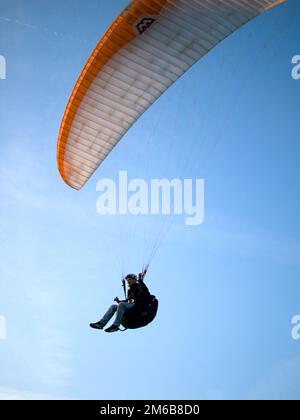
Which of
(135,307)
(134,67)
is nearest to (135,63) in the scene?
Answer: (134,67)

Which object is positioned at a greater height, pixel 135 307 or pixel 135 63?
pixel 135 63

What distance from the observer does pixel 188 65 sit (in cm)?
1308

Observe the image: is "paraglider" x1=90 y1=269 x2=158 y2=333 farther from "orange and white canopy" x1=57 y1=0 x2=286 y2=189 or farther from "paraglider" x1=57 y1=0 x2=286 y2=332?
"orange and white canopy" x1=57 y1=0 x2=286 y2=189

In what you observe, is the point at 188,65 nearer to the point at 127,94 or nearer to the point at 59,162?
the point at 127,94

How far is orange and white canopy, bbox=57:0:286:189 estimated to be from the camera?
11.9 meters

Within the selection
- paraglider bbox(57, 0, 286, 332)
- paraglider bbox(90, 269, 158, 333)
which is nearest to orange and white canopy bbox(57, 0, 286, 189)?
paraglider bbox(57, 0, 286, 332)

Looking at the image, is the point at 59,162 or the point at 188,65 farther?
the point at 59,162

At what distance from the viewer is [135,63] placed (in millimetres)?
12656

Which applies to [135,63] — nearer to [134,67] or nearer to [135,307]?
[134,67]
